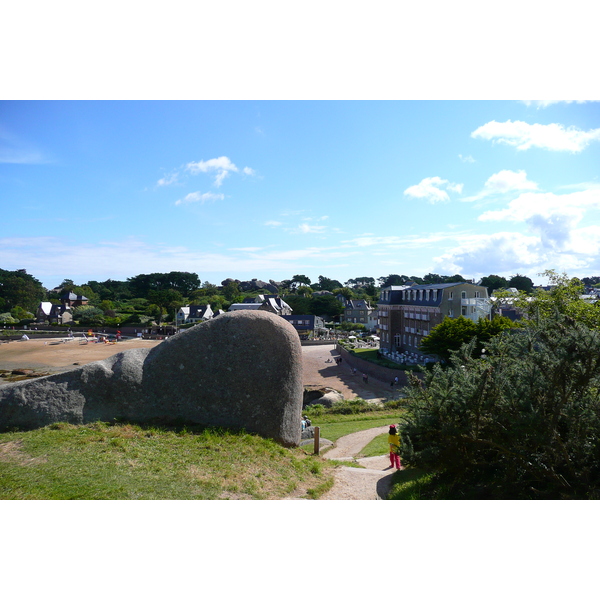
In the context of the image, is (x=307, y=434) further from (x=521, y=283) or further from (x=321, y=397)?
(x=521, y=283)

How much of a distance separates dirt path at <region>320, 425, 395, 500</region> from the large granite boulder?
6.62ft

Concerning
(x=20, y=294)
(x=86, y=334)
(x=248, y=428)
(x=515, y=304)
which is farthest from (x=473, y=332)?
(x=86, y=334)

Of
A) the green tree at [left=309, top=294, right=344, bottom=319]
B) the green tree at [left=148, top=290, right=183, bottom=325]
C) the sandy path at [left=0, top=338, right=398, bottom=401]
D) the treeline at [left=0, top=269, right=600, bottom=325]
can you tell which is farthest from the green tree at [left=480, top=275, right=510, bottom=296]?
the green tree at [left=148, top=290, right=183, bottom=325]

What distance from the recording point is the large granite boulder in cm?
974

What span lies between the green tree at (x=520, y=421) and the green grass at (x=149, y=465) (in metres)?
2.87

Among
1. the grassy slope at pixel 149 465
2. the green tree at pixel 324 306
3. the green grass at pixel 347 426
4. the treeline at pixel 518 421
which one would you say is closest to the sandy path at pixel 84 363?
the green grass at pixel 347 426

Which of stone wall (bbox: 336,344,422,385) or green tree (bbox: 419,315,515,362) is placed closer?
green tree (bbox: 419,315,515,362)

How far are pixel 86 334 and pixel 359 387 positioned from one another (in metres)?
43.2

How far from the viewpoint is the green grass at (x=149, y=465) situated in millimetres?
6680

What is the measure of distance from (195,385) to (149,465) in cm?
268

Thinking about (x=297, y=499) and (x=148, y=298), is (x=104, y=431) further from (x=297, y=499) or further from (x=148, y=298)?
(x=148, y=298)

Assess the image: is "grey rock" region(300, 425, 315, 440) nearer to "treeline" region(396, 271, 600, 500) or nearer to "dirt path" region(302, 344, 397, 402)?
"treeline" region(396, 271, 600, 500)

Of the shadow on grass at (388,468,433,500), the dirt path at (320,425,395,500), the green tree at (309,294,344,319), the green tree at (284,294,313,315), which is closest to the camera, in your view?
the shadow on grass at (388,468,433,500)

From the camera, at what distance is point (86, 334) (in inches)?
2217
